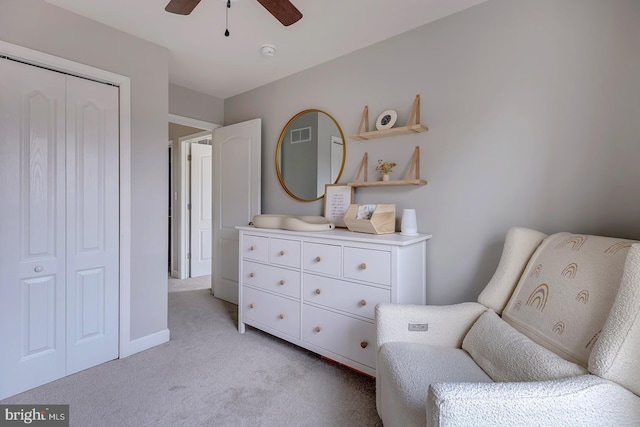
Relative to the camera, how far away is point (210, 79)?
3.06 m

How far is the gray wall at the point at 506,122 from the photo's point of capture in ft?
4.94

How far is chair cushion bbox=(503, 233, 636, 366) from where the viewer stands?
1.04 meters

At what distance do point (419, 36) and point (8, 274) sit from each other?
3043 mm

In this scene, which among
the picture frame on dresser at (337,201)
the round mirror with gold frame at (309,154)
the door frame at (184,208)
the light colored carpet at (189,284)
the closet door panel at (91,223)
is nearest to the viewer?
the closet door panel at (91,223)

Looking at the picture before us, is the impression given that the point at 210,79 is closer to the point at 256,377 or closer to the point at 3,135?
the point at 3,135

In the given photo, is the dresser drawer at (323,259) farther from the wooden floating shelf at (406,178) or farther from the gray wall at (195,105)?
the gray wall at (195,105)

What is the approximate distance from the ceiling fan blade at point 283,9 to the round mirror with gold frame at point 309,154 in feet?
3.50

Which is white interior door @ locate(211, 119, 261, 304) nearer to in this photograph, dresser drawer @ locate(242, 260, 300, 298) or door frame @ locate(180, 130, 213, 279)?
dresser drawer @ locate(242, 260, 300, 298)

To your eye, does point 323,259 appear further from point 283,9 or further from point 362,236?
point 283,9

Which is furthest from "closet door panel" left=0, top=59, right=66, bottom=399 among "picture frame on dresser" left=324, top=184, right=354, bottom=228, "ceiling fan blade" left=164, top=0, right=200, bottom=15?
"picture frame on dresser" left=324, top=184, right=354, bottom=228

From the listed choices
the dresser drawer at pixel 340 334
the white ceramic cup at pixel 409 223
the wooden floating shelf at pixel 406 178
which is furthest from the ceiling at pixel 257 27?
the dresser drawer at pixel 340 334

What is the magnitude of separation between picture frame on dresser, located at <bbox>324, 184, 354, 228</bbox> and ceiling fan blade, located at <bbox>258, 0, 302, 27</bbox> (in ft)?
4.13

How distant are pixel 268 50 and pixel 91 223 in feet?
6.03

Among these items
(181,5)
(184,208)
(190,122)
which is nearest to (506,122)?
(181,5)
